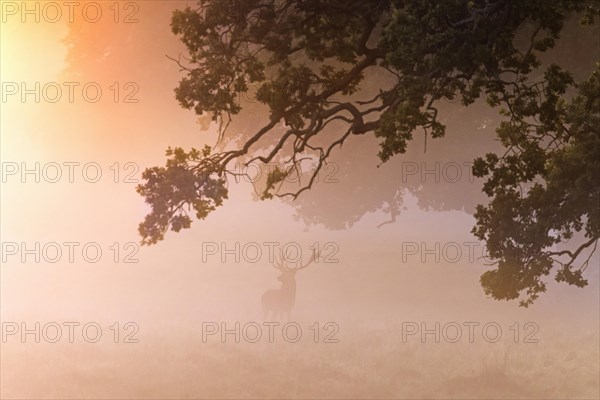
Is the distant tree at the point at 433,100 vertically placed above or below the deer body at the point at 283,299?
below

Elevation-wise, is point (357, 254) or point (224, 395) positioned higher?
point (357, 254)

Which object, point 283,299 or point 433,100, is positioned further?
point 283,299

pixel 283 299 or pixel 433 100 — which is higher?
pixel 283 299

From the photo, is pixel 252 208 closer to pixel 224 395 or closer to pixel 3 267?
pixel 3 267

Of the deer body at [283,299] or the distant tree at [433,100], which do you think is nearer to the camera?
the distant tree at [433,100]

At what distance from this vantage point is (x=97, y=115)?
43219 millimetres

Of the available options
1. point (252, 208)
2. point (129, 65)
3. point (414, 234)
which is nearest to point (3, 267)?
point (252, 208)

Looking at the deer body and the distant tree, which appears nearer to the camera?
the distant tree

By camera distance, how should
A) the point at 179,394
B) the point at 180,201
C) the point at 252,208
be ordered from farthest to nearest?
1. the point at 252,208
2. the point at 179,394
3. the point at 180,201

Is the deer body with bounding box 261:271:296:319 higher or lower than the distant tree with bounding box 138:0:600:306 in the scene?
higher

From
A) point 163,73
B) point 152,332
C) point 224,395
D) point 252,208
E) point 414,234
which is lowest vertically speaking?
point 224,395

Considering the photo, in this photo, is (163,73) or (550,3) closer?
(550,3)

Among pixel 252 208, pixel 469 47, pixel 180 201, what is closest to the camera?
pixel 469 47

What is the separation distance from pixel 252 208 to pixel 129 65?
48495 mm
